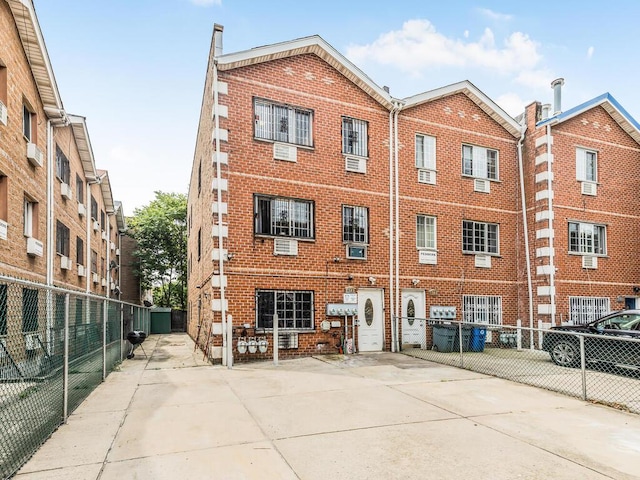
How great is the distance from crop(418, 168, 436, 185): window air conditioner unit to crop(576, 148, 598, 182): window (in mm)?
6319

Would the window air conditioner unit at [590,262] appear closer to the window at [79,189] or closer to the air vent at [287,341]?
the air vent at [287,341]

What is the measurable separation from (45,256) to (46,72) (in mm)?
5389

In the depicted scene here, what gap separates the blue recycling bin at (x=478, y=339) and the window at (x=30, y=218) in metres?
14.1

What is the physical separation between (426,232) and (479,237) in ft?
8.03

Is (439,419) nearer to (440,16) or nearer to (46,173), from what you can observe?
(440,16)

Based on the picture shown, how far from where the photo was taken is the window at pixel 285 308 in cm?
1262

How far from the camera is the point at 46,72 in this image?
12.3 metres

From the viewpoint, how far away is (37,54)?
38.9 feet

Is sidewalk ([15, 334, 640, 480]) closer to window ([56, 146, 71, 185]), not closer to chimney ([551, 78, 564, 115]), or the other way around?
window ([56, 146, 71, 185])

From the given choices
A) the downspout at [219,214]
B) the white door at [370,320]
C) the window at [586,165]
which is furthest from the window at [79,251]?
the window at [586,165]

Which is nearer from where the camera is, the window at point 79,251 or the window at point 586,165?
the window at point 586,165

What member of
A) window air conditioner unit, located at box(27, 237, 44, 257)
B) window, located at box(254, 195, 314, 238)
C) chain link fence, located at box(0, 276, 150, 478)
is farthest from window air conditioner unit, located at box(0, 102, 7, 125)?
window, located at box(254, 195, 314, 238)

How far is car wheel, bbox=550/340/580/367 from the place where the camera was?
11435mm

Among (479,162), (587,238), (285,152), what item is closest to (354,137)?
(285,152)
